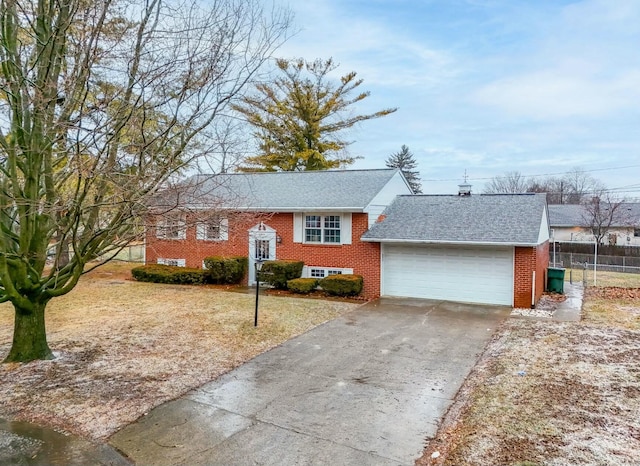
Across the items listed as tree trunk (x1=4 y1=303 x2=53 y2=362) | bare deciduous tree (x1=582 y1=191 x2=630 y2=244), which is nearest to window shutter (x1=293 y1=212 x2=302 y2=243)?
tree trunk (x1=4 y1=303 x2=53 y2=362)

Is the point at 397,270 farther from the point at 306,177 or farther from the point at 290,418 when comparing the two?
the point at 290,418

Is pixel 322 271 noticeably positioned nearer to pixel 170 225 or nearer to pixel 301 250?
pixel 301 250

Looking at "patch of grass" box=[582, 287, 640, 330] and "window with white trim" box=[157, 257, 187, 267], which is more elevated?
"window with white trim" box=[157, 257, 187, 267]

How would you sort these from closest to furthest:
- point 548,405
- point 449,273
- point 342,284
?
1. point 548,405
2. point 449,273
3. point 342,284

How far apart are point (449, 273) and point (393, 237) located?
2.14 m

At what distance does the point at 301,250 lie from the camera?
15.9 meters

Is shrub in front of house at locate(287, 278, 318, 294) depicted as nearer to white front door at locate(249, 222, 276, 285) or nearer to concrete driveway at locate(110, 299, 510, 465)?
white front door at locate(249, 222, 276, 285)

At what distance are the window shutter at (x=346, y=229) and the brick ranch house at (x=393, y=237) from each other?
36 millimetres

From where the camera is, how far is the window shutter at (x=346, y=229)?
49.4 feet

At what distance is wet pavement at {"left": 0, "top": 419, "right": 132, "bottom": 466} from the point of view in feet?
13.9

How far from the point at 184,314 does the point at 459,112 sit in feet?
66.4

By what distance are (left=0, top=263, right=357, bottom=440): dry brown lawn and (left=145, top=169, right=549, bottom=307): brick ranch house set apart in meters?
2.10

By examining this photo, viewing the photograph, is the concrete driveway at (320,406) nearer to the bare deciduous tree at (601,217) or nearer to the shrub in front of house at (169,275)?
the shrub in front of house at (169,275)

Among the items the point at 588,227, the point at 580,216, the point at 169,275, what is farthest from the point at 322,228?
the point at 580,216
